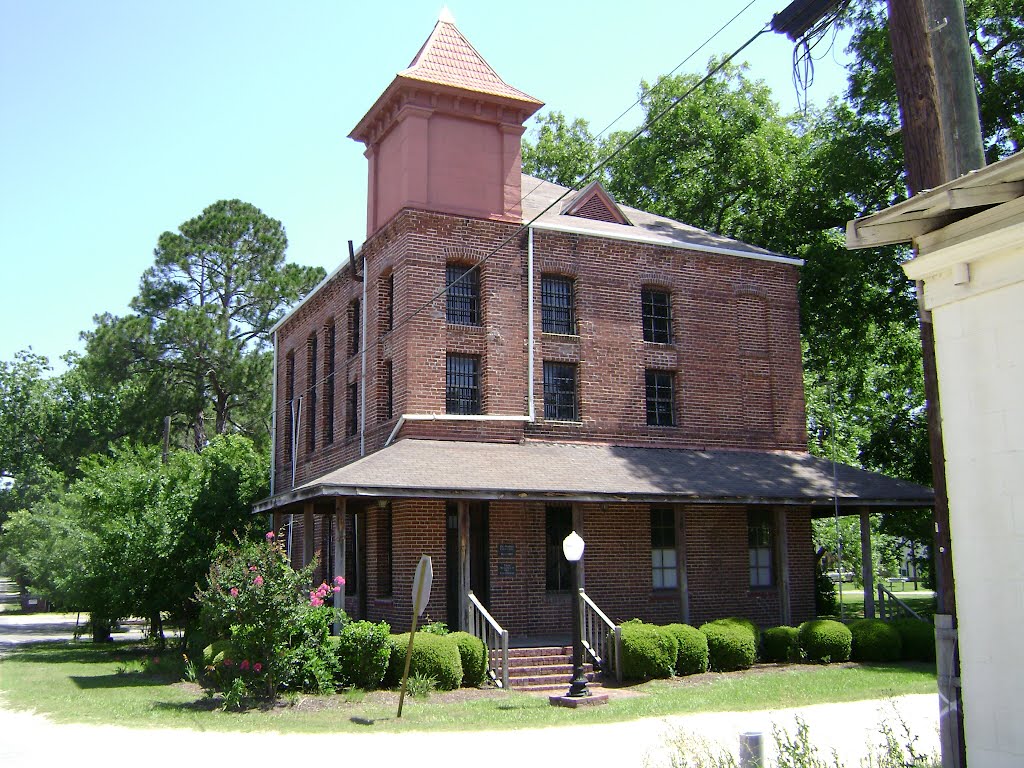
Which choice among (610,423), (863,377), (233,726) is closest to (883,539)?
(863,377)

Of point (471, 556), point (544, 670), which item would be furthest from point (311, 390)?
point (544, 670)

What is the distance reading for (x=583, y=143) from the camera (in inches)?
1612

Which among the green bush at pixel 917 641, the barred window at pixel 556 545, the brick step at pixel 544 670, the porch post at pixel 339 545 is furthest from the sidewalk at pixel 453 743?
the barred window at pixel 556 545

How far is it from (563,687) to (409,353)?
7.57m

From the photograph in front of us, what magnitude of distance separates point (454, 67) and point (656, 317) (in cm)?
772

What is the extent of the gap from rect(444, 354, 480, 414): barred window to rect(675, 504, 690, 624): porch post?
16.4 ft

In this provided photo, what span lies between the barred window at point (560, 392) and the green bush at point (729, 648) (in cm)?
580

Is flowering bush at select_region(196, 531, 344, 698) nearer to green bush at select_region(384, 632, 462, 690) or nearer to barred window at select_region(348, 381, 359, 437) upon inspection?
green bush at select_region(384, 632, 462, 690)

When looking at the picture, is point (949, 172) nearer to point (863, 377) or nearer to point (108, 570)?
point (108, 570)

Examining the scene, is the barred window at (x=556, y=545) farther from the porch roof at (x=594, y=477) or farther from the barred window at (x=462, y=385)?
the barred window at (x=462, y=385)

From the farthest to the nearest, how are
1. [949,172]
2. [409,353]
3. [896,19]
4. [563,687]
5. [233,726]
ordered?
[409,353]
[563,687]
[233,726]
[896,19]
[949,172]

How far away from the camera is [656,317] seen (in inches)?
918

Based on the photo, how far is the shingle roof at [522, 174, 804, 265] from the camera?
74.2 feet

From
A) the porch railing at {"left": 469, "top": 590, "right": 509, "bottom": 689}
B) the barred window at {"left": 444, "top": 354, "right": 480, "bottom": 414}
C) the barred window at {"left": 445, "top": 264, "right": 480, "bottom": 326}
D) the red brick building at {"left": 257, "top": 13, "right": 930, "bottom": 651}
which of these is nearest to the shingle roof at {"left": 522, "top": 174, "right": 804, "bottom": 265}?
the red brick building at {"left": 257, "top": 13, "right": 930, "bottom": 651}
